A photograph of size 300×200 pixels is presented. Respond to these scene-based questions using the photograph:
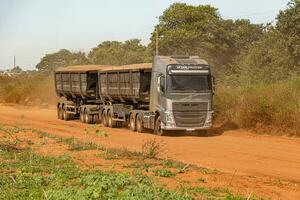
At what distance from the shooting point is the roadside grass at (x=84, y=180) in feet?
30.8

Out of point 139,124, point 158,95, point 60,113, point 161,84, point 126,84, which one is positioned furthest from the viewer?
point 60,113

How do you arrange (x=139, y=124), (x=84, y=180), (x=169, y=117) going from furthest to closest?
(x=139, y=124) < (x=169, y=117) < (x=84, y=180)

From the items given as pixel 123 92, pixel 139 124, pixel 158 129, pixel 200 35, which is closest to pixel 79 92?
pixel 123 92

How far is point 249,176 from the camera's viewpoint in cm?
1321

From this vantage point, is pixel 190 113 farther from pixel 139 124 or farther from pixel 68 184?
pixel 68 184

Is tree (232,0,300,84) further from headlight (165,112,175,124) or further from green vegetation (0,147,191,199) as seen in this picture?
green vegetation (0,147,191,199)

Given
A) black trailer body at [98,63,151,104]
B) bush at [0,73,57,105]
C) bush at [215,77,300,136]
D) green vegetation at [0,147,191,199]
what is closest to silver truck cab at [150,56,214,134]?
black trailer body at [98,63,151,104]

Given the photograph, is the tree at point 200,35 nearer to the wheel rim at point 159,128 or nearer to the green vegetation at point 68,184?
the wheel rim at point 159,128

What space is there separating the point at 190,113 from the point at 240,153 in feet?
16.6

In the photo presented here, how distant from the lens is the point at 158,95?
2309 centimetres

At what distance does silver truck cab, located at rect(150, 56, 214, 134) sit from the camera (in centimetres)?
2258

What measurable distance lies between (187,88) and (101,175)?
1200 cm

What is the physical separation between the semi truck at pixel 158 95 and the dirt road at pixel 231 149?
0.67m

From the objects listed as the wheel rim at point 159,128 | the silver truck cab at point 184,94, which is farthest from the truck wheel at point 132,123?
the silver truck cab at point 184,94
